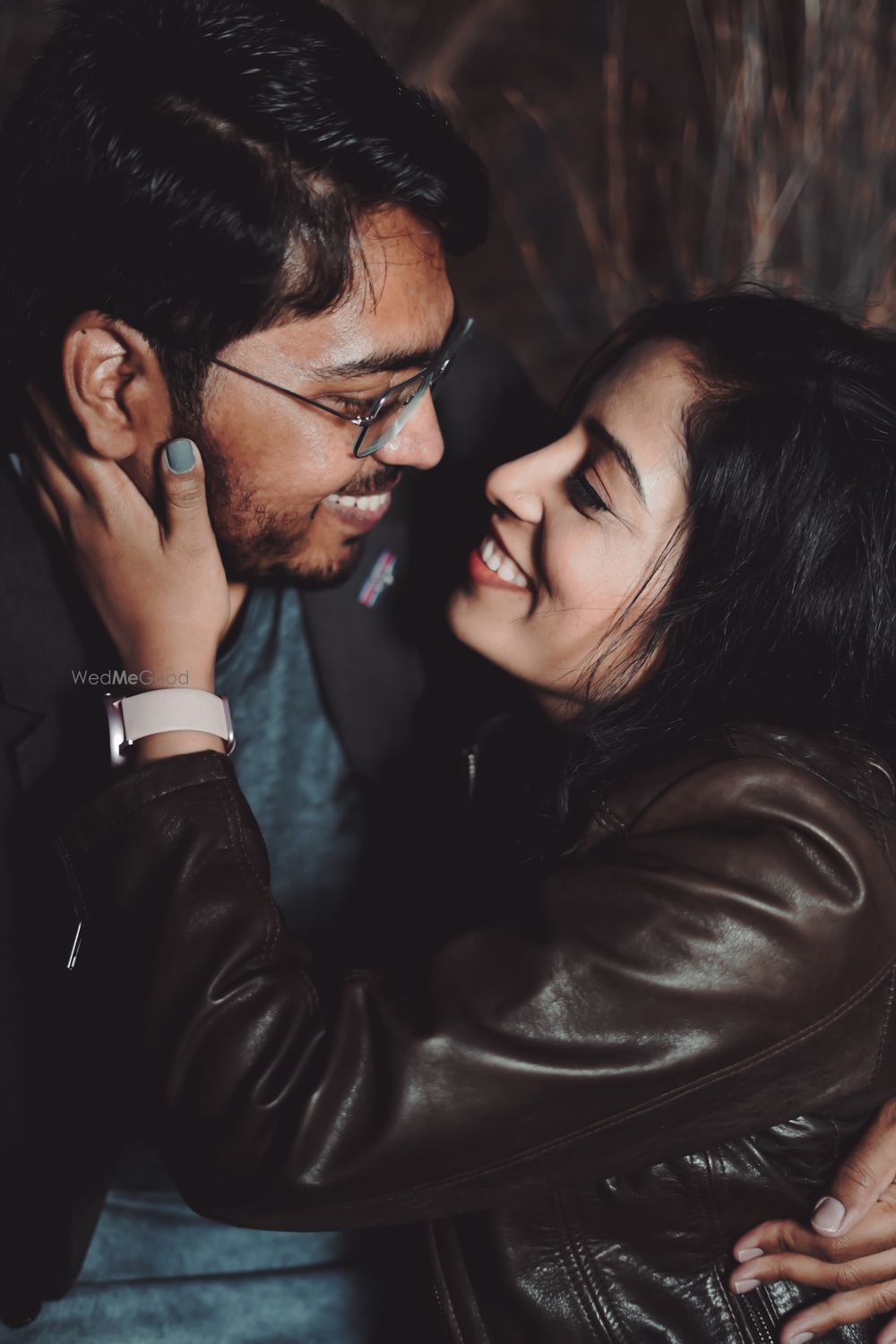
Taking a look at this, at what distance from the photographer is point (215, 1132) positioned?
123cm

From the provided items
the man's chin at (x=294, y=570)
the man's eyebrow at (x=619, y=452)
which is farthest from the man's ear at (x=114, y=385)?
the man's eyebrow at (x=619, y=452)

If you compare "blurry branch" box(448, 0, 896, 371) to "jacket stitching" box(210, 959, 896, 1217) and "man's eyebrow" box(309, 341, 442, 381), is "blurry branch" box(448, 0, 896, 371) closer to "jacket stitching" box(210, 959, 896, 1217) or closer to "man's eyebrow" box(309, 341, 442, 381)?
"man's eyebrow" box(309, 341, 442, 381)

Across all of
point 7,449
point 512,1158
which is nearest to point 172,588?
point 7,449

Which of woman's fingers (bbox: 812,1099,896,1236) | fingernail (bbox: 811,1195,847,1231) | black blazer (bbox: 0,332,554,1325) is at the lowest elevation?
black blazer (bbox: 0,332,554,1325)

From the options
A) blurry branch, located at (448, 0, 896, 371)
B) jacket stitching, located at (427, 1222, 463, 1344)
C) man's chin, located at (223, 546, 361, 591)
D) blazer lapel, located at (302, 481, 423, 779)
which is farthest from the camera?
blurry branch, located at (448, 0, 896, 371)

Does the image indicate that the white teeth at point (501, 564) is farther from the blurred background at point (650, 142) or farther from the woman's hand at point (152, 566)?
the blurred background at point (650, 142)

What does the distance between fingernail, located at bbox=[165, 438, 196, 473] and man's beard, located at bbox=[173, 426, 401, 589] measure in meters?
0.17

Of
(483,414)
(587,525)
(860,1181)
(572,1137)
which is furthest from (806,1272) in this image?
(483,414)

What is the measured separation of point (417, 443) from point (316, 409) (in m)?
0.18

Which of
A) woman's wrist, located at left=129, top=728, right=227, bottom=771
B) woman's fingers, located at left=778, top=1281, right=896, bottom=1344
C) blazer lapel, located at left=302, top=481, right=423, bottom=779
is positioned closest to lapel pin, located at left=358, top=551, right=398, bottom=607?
blazer lapel, located at left=302, top=481, right=423, bottom=779

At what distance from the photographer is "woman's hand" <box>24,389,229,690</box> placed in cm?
151

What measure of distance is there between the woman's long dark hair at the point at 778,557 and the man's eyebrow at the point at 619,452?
0.07 metres

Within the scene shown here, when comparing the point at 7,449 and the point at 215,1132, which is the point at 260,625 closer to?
the point at 7,449

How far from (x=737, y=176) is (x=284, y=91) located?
1774 mm
